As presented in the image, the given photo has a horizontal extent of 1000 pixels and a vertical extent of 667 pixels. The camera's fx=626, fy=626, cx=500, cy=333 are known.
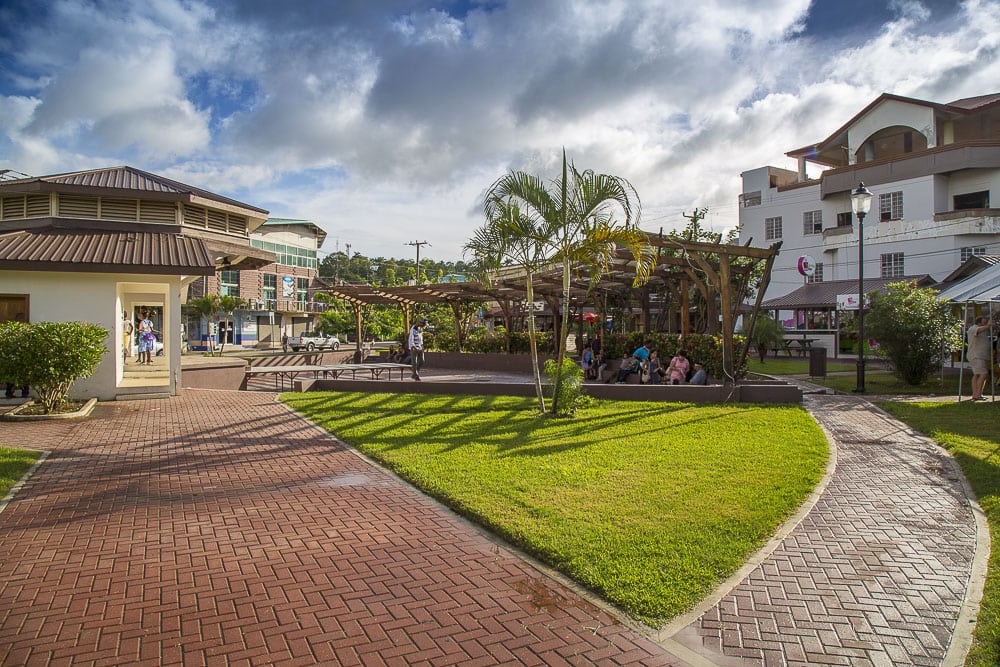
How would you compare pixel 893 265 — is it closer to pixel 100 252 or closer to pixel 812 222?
pixel 812 222

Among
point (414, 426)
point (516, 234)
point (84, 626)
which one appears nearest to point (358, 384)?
point (414, 426)

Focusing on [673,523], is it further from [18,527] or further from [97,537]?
[18,527]

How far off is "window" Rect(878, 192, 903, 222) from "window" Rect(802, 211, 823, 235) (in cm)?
463

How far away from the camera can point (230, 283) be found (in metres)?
56.6

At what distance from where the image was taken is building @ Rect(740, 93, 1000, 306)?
2902 centimetres

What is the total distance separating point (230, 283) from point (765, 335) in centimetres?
4701

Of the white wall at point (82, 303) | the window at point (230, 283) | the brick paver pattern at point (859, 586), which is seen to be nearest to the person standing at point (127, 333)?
the white wall at point (82, 303)

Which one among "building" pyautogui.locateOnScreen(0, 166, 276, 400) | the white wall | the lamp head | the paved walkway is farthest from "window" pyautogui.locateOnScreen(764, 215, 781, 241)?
the white wall

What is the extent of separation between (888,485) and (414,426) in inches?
249

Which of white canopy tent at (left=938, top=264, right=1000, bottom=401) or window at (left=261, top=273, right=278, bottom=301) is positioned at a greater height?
window at (left=261, top=273, right=278, bottom=301)

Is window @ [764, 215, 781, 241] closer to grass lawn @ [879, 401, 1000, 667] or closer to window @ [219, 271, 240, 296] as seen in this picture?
grass lawn @ [879, 401, 1000, 667]

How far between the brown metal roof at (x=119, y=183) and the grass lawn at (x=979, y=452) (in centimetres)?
1668

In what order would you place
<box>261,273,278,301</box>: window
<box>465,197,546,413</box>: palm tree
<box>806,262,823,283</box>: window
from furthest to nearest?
1. <box>261,273,278,301</box>: window
2. <box>806,262,823,283</box>: window
3. <box>465,197,546,413</box>: palm tree

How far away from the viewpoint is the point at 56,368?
426 inches
